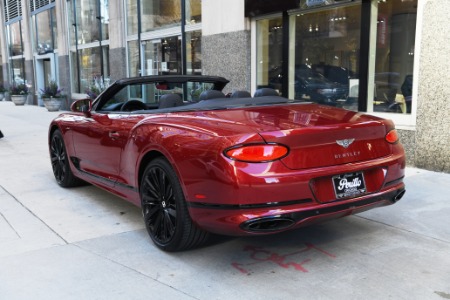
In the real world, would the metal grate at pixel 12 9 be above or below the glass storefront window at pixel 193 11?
above

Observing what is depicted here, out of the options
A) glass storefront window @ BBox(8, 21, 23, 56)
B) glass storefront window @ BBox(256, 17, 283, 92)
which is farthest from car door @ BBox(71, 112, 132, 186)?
glass storefront window @ BBox(8, 21, 23, 56)

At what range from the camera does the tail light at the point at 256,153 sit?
3049mm

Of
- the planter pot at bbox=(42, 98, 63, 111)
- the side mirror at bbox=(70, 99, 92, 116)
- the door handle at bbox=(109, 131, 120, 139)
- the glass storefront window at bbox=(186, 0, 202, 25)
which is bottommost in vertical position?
the planter pot at bbox=(42, 98, 63, 111)

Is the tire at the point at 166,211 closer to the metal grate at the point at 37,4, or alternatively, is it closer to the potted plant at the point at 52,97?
the potted plant at the point at 52,97

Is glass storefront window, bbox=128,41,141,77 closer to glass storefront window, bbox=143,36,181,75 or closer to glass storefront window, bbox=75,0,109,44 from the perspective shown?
glass storefront window, bbox=143,36,181,75

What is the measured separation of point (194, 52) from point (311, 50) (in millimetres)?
3968

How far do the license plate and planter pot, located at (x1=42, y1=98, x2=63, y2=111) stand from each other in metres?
17.5

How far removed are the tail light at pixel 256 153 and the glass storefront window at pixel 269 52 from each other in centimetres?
635

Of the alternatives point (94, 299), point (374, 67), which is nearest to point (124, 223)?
point (94, 299)


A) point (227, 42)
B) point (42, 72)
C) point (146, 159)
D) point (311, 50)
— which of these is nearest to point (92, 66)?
point (42, 72)

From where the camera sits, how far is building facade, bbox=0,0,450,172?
6.41 metres

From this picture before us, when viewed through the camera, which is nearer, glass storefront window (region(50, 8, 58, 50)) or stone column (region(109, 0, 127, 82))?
stone column (region(109, 0, 127, 82))

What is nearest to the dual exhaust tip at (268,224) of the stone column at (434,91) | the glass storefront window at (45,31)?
the stone column at (434,91)

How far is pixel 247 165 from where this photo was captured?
119 inches
